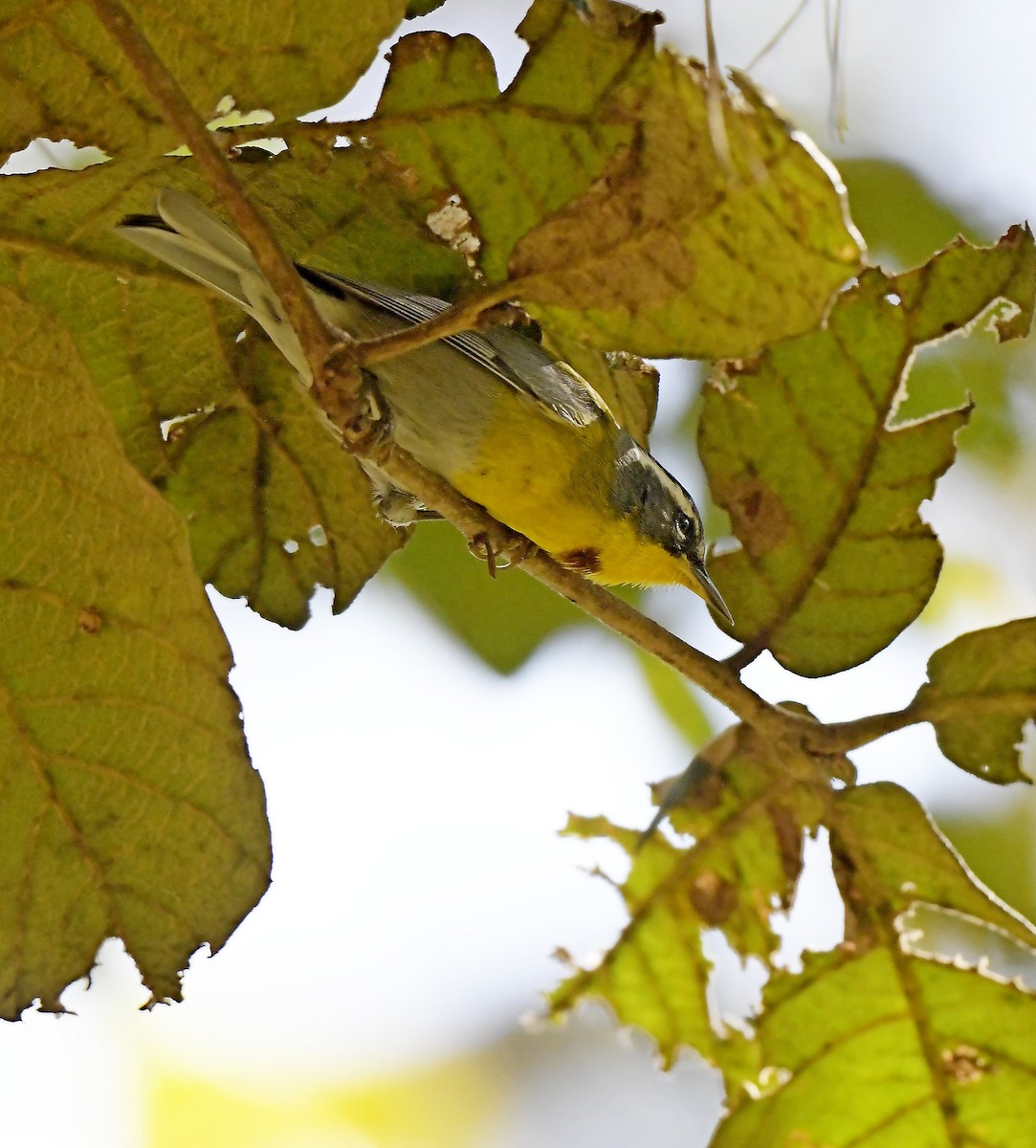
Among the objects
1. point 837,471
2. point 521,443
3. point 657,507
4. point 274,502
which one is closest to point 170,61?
point 274,502

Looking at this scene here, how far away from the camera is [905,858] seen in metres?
2.13

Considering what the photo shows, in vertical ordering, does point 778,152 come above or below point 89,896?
above

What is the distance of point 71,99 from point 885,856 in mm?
1594

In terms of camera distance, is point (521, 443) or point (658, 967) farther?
point (521, 443)

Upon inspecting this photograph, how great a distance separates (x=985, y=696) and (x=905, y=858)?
0.94ft

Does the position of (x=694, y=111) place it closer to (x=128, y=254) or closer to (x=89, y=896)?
(x=128, y=254)

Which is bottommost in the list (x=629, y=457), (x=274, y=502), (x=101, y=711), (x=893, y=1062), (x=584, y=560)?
(x=893, y=1062)

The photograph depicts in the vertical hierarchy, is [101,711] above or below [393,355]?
below

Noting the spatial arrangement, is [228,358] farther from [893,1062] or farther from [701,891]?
[893,1062]

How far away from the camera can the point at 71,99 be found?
1.82 meters

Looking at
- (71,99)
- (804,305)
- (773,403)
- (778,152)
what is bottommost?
(804,305)

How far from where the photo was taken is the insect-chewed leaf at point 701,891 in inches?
93.7

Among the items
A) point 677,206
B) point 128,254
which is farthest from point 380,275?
point 677,206

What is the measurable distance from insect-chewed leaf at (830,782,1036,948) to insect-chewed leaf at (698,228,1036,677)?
0.73ft
